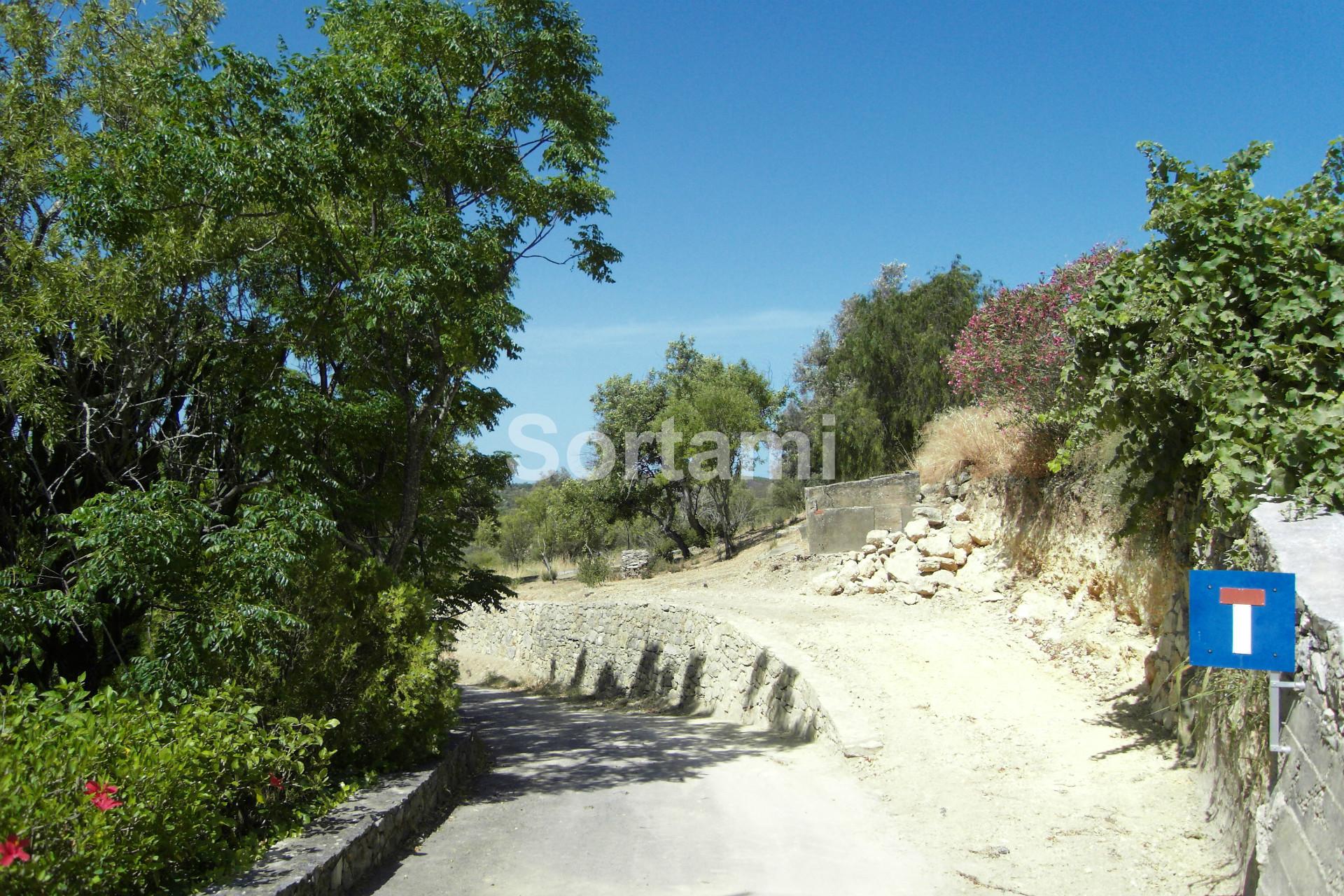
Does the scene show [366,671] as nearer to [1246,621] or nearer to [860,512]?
[1246,621]

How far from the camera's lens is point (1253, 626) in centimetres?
444

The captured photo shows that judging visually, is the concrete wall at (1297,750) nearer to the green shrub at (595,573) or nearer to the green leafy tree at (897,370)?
the green leafy tree at (897,370)

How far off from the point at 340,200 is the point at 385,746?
5881 mm

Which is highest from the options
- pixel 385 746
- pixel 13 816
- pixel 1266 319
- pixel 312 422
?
pixel 1266 319

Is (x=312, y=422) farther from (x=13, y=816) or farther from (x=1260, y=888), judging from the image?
(x=1260, y=888)

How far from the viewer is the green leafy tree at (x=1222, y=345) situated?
6102 millimetres

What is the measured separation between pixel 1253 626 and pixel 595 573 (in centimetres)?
2437

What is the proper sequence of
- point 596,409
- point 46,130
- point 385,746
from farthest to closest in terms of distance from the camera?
point 596,409, point 46,130, point 385,746

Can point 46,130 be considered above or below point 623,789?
above

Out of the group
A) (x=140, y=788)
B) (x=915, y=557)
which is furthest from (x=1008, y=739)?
(x=140, y=788)

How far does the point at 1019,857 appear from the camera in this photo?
247 inches

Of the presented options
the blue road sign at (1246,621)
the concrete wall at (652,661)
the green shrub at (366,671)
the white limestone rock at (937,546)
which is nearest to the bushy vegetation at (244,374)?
the green shrub at (366,671)

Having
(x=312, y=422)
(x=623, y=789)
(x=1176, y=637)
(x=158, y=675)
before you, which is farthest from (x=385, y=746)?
(x=1176, y=637)

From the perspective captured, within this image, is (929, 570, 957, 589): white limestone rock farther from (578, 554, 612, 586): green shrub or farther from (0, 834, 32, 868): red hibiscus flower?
(578, 554, 612, 586): green shrub
